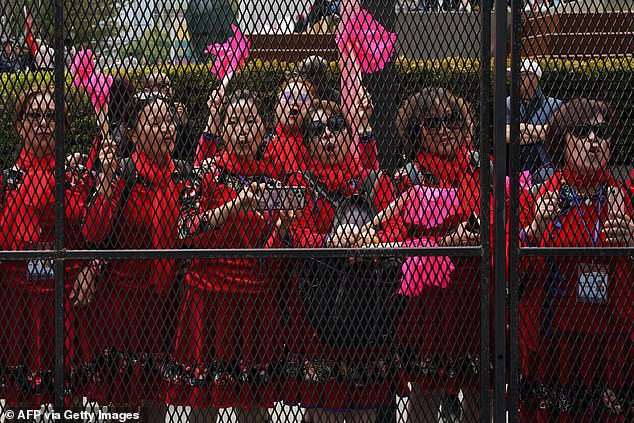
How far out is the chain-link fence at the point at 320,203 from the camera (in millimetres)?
2422

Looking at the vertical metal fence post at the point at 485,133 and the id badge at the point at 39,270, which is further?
the id badge at the point at 39,270

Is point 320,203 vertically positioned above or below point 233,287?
above

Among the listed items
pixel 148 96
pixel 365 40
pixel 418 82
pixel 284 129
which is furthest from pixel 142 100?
A: pixel 418 82

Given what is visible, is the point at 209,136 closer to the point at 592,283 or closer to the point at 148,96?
the point at 148,96

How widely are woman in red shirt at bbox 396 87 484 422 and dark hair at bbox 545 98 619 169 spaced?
23 centimetres

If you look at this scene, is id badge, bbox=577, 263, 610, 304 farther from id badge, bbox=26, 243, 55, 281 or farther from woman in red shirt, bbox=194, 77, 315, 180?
id badge, bbox=26, 243, 55, 281

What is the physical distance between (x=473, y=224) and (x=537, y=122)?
35 centimetres

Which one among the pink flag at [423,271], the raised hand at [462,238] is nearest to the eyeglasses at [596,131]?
the raised hand at [462,238]

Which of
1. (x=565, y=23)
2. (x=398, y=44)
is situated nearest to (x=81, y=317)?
(x=398, y=44)

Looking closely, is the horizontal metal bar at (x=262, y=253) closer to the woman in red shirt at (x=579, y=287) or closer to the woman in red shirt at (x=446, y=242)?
the woman in red shirt at (x=446, y=242)

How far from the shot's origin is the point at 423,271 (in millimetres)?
2480

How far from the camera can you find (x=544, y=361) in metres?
2.52

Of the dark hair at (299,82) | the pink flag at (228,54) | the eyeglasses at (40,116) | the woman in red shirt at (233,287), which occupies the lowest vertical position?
the woman in red shirt at (233,287)

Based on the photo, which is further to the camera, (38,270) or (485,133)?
(38,270)
